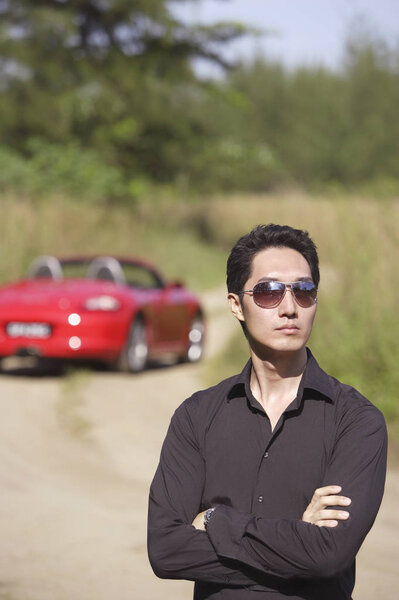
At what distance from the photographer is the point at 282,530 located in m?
3.19

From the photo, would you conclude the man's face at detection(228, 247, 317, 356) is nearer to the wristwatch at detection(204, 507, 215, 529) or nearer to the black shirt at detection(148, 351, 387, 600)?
the black shirt at detection(148, 351, 387, 600)

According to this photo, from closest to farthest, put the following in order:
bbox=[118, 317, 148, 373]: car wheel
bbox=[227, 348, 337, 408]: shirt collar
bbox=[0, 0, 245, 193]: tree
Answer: bbox=[227, 348, 337, 408]: shirt collar < bbox=[118, 317, 148, 373]: car wheel < bbox=[0, 0, 245, 193]: tree

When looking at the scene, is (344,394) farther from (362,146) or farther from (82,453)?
(362,146)

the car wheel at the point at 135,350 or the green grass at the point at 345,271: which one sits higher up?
the green grass at the point at 345,271

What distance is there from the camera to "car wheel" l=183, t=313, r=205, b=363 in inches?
645

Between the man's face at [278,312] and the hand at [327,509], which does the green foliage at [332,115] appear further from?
the hand at [327,509]

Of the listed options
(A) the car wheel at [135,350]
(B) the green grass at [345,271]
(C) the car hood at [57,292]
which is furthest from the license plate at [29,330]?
(B) the green grass at [345,271]

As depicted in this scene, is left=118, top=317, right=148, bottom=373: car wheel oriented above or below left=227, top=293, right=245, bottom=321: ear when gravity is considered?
below

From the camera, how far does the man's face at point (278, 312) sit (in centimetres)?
333

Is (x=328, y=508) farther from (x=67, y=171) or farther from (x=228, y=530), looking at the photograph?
(x=67, y=171)

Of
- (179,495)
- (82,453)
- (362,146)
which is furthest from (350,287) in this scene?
(362,146)

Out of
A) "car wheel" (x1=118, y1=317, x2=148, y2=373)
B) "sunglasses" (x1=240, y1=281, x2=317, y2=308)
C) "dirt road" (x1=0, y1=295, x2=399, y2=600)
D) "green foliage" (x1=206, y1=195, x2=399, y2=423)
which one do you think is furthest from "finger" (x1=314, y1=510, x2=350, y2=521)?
"car wheel" (x1=118, y1=317, x2=148, y2=373)

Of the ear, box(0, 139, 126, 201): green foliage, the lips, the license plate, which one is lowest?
the license plate

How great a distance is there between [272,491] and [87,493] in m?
5.16
